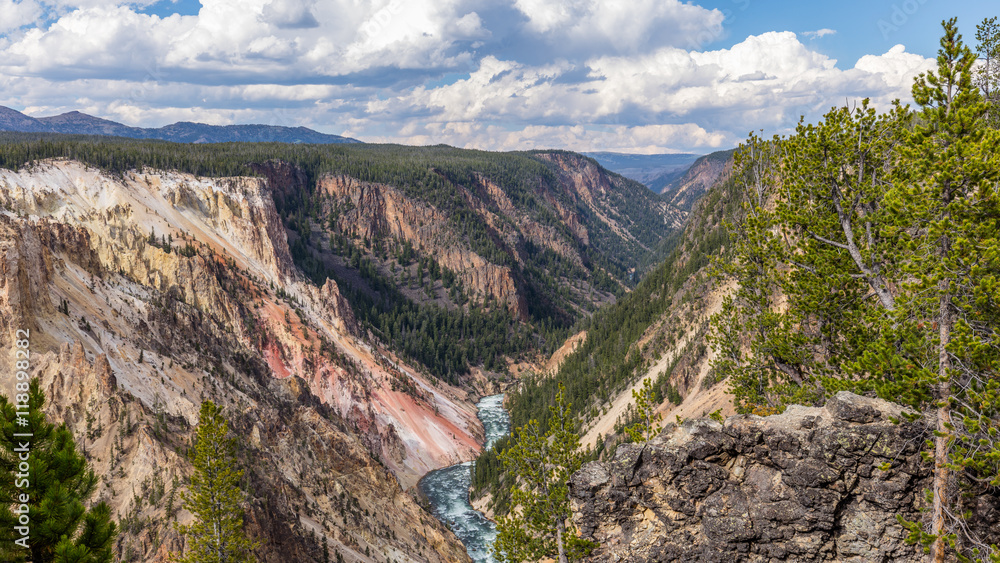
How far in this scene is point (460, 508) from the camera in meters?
69.8

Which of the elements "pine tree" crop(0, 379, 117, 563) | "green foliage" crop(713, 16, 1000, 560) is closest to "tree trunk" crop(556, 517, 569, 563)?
"green foliage" crop(713, 16, 1000, 560)

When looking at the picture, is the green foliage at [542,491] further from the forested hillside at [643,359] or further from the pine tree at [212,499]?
the forested hillside at [643,359]

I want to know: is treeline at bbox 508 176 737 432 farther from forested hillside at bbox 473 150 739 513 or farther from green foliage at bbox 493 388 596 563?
green foliage at bbox 493 388 596 563

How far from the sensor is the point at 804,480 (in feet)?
45.6

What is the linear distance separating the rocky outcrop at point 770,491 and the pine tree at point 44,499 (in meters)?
12.0

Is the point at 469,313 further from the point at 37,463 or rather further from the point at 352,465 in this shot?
the point at 37,463

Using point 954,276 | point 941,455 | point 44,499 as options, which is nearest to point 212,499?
point 44,499

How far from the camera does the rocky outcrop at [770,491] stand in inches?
516

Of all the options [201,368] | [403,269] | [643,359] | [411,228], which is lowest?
[643,359]

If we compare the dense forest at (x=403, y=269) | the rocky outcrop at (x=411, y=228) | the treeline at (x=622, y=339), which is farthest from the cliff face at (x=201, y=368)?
the rocky outcrop at (x=411, y=228)

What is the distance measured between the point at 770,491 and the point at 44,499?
16.0 metres

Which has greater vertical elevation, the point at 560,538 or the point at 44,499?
the point at 44,499

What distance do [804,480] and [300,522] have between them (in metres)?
28.4

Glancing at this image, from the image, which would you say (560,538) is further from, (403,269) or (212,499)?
(403,269)
